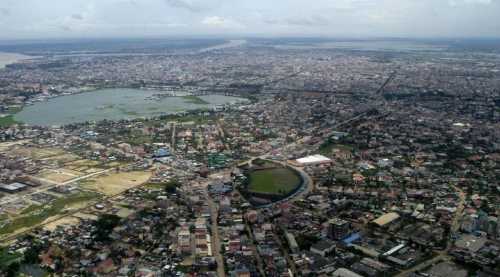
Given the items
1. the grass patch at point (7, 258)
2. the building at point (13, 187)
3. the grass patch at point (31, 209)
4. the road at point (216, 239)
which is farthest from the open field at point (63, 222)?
the road at point (216, 239)

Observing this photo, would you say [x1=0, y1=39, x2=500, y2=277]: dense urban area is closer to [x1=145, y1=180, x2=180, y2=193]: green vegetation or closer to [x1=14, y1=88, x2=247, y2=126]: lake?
[x1=145, y1=180, x2=180, y2=193]: green vegetation

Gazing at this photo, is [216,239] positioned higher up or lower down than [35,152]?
lower down

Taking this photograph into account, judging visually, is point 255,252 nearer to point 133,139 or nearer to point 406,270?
point 406,270

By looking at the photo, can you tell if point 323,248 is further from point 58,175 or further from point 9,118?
point 9,118

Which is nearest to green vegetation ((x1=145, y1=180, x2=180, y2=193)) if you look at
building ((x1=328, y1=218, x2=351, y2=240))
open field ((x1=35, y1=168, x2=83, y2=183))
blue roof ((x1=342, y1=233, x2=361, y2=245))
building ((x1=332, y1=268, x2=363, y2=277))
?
open field ((x1=35, y1=168, x2=83, y2=183))

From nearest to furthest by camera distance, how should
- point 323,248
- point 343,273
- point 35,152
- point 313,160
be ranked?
point 343,273
point 323,248
point 313,160
point 35,152

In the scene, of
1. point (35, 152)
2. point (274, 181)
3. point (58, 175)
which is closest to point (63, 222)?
point (58, 175)

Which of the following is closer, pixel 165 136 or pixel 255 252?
pixel 255 252

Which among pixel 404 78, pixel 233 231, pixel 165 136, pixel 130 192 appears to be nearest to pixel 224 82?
pixel 404 78
